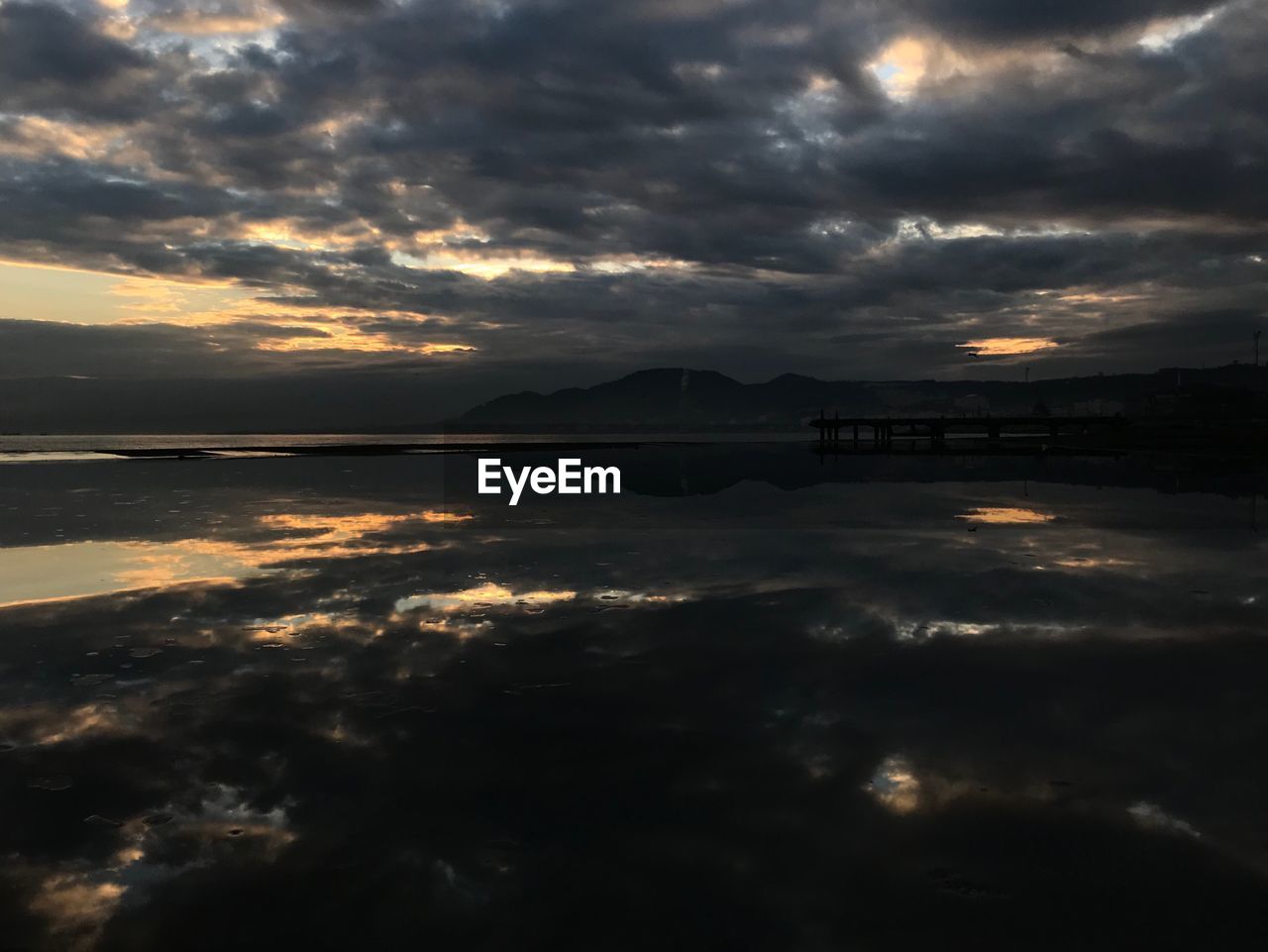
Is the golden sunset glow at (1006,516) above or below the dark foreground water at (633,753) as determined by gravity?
below

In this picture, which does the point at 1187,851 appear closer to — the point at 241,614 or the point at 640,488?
the point at 241,614

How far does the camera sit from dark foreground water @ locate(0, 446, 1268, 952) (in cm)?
622

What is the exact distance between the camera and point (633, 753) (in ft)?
30.1

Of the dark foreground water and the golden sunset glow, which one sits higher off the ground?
the dark foreground water

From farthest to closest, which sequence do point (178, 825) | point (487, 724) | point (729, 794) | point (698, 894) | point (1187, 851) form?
1. point (487, 724)
2. point (729, 794)
3. point (178, 825)
4. point (1187, 851)
5. point (698, 894)

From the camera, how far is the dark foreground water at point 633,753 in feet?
20.4

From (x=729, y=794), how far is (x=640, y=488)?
39951 millimetres

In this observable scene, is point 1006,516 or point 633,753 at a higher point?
point 633,753

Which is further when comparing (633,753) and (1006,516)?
(1006,516)

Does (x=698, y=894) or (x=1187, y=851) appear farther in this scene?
(x=1187, y=851)

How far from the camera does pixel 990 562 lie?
21.3 m

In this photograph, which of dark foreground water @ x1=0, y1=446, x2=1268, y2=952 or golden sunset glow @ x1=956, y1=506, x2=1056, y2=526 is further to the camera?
golden sunset glow @ x1=956, y1=506, x2=1056, y2=526

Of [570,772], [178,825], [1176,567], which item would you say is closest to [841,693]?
[570,772]

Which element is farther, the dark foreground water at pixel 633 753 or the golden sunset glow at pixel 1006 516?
the golden sunset glow at pixel 1006 516
